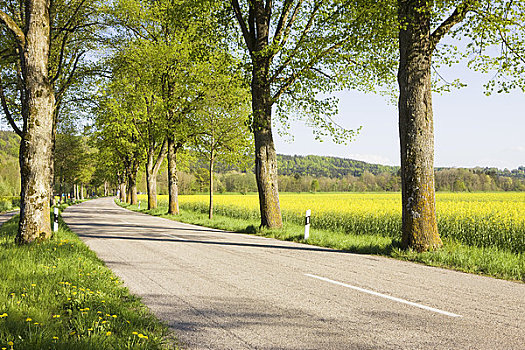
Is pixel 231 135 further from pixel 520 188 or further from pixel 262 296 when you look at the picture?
pixel 520 188

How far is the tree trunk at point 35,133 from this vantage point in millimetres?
8836

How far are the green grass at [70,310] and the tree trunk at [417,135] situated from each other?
21.2 ft

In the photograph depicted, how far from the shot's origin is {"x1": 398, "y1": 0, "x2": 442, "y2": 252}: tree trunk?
8492 millimetres

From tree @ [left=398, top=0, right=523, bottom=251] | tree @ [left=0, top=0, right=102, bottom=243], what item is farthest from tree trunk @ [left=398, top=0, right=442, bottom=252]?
tree @ [left=0, top=0, right=102, bottom=243]

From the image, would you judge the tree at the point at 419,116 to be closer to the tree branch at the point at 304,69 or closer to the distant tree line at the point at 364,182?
the tree branch at the point at 304,69

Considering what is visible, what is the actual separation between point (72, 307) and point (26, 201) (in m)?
5.85

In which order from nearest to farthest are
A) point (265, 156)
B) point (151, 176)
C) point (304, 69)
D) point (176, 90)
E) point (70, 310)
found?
1. point (70, 310)
2. point (304, 69)
3. point (265, 156)
4. point (176, 90)
5. point (151, 176)

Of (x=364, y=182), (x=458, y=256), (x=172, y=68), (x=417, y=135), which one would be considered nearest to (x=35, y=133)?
(x=417, y=135)

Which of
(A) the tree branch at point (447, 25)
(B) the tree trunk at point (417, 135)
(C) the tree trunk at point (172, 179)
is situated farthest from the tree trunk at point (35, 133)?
(C) the tree trunk at point (172, 179)

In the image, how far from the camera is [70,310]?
410 centimetres

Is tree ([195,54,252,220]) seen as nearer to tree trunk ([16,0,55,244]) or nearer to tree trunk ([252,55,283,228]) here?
tree trunk ([252,55,283,228])

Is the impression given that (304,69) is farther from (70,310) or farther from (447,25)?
(70,310)

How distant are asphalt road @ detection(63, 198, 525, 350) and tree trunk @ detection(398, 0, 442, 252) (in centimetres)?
127

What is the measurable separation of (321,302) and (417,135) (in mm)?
5464
